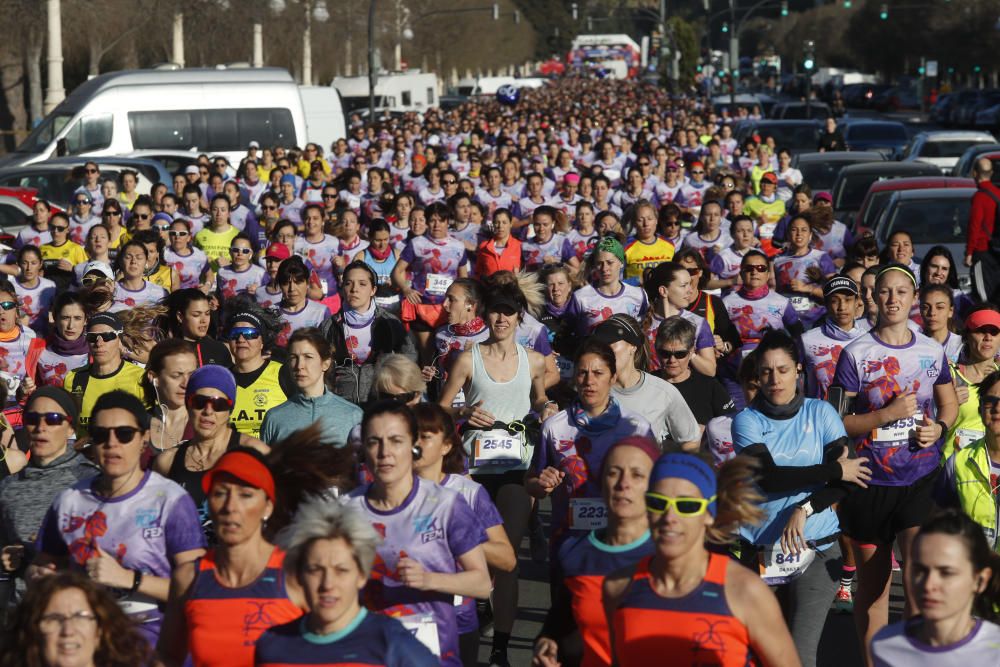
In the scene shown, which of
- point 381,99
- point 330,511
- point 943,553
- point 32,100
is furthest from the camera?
A: point 381,99

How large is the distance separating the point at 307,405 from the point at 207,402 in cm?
114

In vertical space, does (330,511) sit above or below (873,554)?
above

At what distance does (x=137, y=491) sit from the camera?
18.3ft

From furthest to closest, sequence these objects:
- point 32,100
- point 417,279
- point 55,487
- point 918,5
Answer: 1. point 918,5
2. point 32,100
3. point 417,279
4. point 55,487

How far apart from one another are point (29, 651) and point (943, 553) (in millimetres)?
2389

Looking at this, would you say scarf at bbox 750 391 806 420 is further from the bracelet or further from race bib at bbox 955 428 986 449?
the bracelet

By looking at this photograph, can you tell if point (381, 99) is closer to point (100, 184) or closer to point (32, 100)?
point (32, 100)

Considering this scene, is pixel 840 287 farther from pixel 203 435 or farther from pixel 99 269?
pixel 99 269

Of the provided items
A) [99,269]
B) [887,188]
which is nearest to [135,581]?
[99,269]

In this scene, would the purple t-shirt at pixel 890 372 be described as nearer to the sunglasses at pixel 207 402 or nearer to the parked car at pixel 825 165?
the sunglasses at pixel 207 402

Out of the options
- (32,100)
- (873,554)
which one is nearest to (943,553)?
(873,554)

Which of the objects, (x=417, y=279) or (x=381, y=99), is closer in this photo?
(x=417, y=279)

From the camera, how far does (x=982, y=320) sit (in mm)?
7996

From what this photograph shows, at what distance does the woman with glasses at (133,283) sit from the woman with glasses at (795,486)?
6.03 metres
